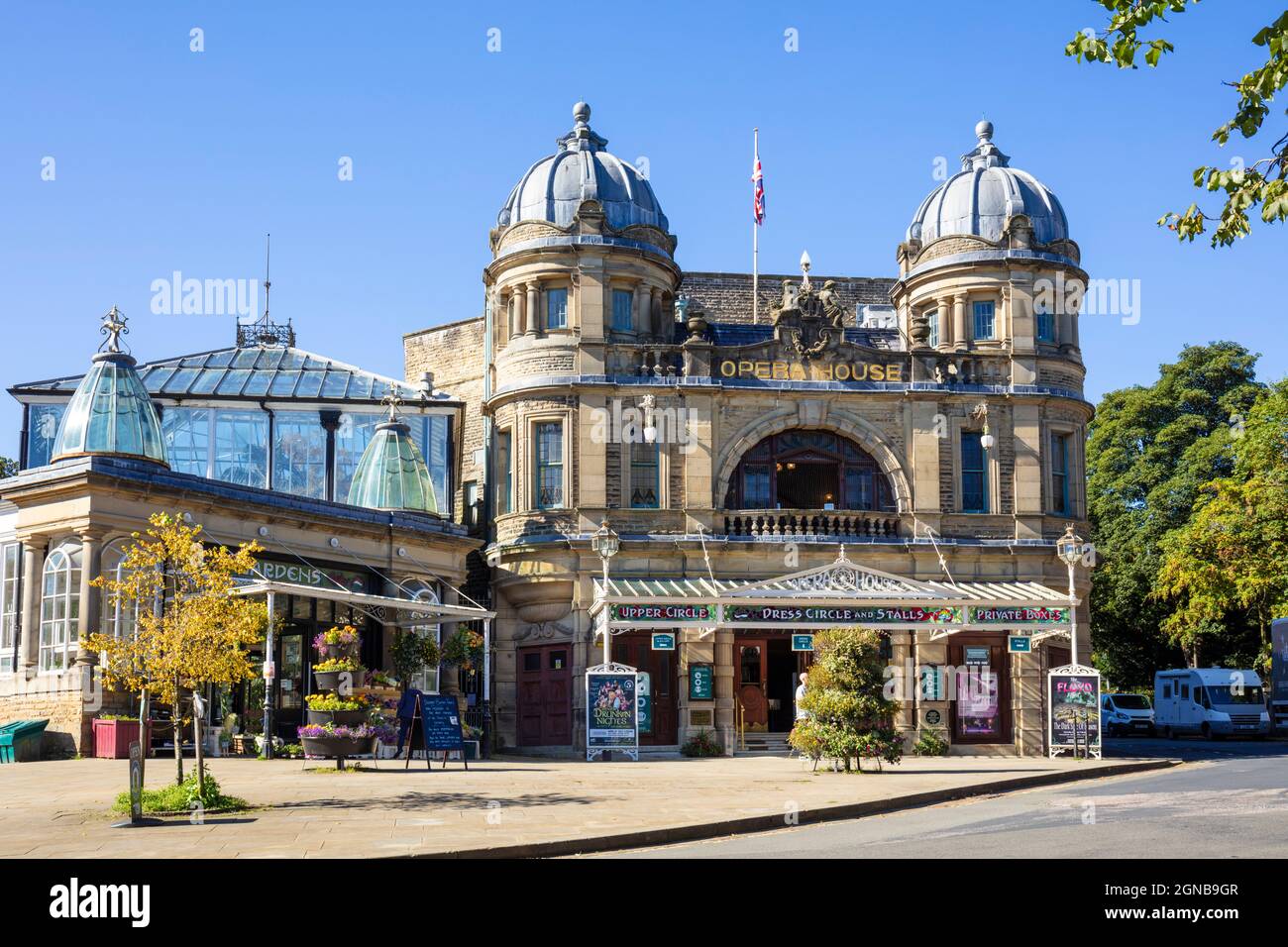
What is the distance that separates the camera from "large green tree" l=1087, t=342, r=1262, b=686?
2180 inches

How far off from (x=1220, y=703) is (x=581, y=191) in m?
26.6

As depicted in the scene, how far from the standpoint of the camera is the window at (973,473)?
3781 centimetres

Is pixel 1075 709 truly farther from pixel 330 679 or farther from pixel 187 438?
pixel 187 438

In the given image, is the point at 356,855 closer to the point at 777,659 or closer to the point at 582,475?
the point at 582,475

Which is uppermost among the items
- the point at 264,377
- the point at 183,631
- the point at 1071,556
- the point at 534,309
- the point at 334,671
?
the point at 534,309

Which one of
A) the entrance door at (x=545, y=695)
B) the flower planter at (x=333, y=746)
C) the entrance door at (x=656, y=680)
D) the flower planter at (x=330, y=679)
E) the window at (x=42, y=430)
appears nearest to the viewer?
the flower planter at (x=333, y=746)

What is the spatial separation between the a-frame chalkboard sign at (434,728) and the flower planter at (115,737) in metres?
4.68

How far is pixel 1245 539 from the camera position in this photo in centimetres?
4638

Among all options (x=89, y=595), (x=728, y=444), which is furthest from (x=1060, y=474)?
(x=89, y=595)

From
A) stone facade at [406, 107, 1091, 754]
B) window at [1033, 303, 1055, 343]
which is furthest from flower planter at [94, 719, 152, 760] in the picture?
window at [1033, 303, 1055, 343]

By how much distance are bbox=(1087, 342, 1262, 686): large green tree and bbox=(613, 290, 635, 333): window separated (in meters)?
25.2

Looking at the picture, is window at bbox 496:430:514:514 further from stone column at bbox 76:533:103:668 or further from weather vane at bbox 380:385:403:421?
stone column at bbox 76:533:103:668

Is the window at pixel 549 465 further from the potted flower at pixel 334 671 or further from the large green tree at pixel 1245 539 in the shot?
the large green tree at pixel 1245 539

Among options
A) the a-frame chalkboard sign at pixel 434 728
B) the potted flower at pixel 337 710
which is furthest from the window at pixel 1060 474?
the potted flower at pixel 337 710
